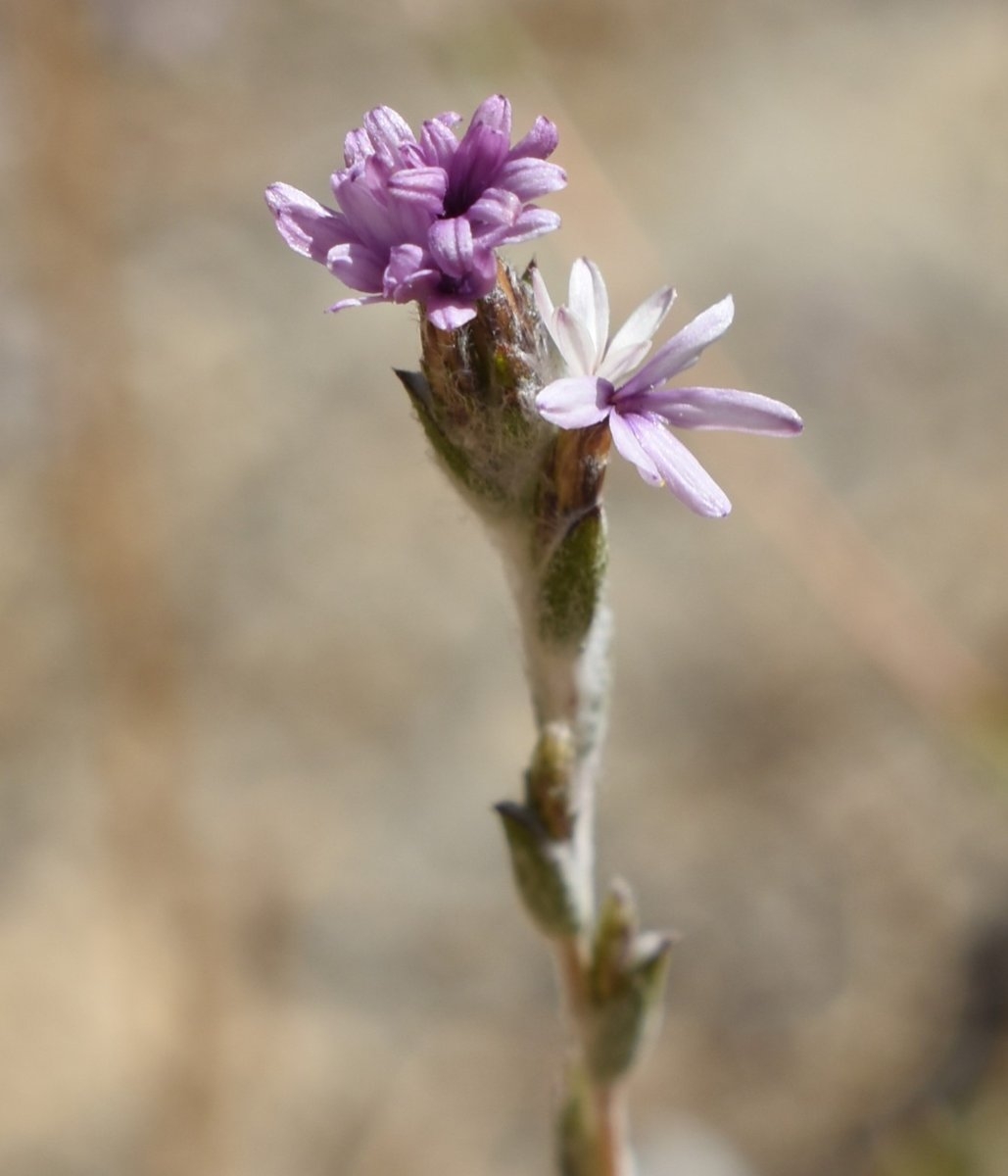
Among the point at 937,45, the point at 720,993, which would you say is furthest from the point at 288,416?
the point at 937,45

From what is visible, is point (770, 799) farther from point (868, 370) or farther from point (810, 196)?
point (810, 196)

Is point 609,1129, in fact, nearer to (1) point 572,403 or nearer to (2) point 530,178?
(1) point 572,403

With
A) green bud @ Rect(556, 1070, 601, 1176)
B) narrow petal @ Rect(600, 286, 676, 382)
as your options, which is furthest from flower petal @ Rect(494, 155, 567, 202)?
green bud @ Rect(556, 1070, 601, 1176)

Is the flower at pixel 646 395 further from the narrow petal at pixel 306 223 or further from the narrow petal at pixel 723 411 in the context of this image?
the narrow petal at pixel 306 223

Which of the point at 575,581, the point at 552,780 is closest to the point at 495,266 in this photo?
the point at 575,581

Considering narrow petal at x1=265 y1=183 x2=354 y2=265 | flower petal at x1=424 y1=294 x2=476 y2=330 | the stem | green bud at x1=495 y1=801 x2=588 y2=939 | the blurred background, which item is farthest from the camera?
the blurred background

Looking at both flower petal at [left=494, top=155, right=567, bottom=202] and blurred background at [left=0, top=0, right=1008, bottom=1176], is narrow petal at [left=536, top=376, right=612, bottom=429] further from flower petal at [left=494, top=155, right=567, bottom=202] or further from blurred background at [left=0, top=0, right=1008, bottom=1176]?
blurred background at [left=0, top=0, right=1008, bottom=1176]
